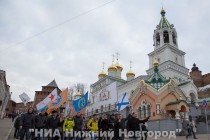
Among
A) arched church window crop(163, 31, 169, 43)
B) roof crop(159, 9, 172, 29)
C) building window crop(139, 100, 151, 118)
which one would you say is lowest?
building window crop(139, 100, 151, 118)

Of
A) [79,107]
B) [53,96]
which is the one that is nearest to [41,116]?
[79,107]

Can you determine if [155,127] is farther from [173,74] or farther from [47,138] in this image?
[173,74]

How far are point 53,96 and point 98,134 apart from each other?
26.4 feet

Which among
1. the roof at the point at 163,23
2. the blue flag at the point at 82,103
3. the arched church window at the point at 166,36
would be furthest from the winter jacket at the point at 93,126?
the roof at the point at 163,23

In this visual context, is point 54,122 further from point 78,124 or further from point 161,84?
point 161,84

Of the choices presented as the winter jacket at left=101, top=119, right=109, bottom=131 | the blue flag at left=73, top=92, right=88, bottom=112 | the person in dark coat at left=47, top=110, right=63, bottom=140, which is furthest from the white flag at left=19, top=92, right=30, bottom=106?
the winter jacket at left=101, top=119, right=109, bottom=131

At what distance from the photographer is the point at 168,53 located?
4756 centimetres

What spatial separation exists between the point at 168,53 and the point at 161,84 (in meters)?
25.2

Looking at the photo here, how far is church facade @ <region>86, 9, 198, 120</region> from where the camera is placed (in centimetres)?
2227

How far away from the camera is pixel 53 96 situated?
60.6ft

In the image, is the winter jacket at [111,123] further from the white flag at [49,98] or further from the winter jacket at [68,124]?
the white flag at [49,98]

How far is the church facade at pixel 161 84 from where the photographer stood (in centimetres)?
2227

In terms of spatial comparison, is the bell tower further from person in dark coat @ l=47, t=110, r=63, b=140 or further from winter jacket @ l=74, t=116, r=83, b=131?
person in dark coat @ l=47, t=110, r=63, b=140

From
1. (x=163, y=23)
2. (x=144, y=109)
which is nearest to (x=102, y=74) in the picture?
(x=163, y=23)
